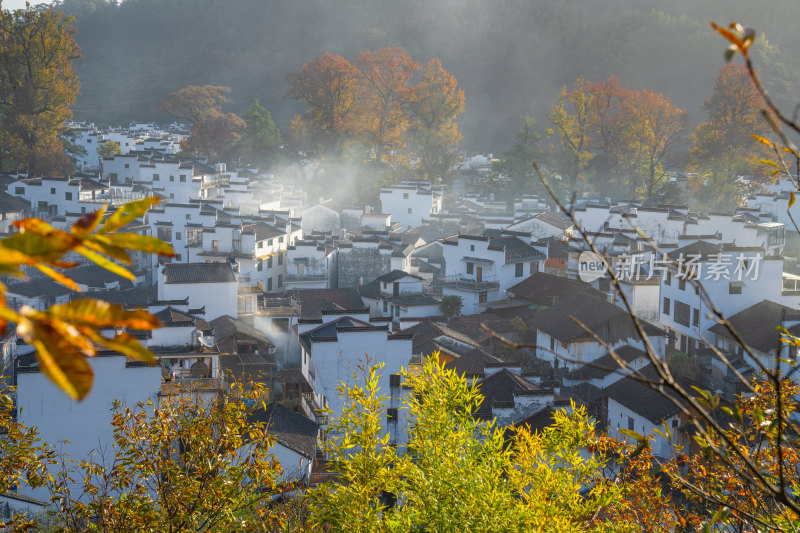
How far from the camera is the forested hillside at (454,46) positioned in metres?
41.9

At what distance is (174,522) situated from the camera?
11.7 feet

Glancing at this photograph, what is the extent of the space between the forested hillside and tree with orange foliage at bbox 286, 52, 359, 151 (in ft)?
43.3

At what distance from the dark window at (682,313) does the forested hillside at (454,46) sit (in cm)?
2653

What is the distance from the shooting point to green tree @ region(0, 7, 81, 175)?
23109 mm

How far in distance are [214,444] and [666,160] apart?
1260 inches

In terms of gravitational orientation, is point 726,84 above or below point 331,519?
above

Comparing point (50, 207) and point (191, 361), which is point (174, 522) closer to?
point (191, 361)

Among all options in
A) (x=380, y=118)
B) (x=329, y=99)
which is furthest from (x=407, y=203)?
(x=329, y=99)

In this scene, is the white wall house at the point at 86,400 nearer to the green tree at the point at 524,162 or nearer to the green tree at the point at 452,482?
the green tree at the point at 452,482

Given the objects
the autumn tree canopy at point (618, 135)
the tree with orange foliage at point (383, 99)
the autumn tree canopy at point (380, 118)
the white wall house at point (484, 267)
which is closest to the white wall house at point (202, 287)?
the white wall house at point (484, 267)

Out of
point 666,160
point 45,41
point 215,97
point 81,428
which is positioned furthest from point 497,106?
point 81,428

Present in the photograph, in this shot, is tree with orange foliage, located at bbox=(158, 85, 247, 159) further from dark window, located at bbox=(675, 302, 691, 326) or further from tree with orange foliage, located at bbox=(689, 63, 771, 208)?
dark window, located at bbox=(675, 302, 691, 326)

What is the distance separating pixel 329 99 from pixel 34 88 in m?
10.1

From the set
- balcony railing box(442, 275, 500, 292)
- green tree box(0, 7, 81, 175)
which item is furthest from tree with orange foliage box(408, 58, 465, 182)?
balcony railing box(442, 275, 500, 292)
